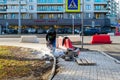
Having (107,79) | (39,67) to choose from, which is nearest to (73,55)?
(39,67)

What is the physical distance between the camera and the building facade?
100625 millimetres

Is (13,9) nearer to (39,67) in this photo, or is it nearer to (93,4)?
(93,4)

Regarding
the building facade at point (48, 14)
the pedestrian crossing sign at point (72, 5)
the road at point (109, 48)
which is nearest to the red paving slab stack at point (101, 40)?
the road at point (109, 48)

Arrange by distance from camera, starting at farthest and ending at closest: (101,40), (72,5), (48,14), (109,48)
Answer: (48,14)
(101,40)
(109,48)
(72,5)

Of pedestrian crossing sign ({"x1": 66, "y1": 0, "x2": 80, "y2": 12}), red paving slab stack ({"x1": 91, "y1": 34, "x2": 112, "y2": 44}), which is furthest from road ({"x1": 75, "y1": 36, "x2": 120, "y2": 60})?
pedestrian crossing sign ({"x1": 66, "y1": 0, "x2": 80, "y2": 12})

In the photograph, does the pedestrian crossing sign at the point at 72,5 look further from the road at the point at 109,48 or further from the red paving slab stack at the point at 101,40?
the red paving slab stack at the point at 101,40

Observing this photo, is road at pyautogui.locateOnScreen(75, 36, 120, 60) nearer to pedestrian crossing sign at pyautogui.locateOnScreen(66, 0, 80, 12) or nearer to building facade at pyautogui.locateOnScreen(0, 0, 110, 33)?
pedestrian crossing sign at pyautogui.locateOnScreen(66, 0, 80, 12)

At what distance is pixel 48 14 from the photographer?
104 meters

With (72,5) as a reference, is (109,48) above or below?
below

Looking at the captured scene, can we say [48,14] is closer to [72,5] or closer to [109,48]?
[109,48]

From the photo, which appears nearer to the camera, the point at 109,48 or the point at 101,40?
the point at 109,48

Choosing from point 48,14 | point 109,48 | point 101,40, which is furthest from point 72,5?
point 48,14

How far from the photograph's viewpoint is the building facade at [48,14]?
100625mm

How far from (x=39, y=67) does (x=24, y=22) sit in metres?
89.5
